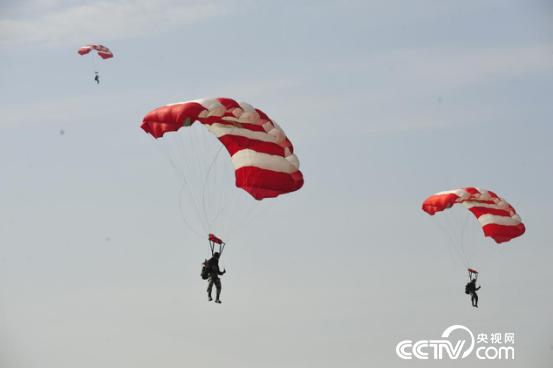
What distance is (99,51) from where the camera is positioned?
6856 cm

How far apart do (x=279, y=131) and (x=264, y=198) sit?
79.6 inches

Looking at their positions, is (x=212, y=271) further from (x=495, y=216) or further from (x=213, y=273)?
(x=495, y=216)

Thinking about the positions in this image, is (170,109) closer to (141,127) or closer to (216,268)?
(141,127)

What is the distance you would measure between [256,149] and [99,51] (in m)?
22.0

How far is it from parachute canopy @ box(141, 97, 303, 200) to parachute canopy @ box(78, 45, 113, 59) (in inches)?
801

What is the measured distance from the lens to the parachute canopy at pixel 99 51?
68.4m

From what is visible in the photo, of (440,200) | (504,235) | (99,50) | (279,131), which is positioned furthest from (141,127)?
(99,50)

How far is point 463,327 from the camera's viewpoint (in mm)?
59906

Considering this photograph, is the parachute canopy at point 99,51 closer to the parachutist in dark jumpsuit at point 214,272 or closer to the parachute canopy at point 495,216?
the parachute canopy at point 495,216

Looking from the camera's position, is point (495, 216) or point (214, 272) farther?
point (495, 216)

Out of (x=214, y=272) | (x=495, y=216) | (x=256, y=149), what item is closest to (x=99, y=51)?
(x=495, y=216)

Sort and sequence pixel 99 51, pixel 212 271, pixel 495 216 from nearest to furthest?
1. pixel 212 271
2. pixel 495 216
3. pixel 99 51

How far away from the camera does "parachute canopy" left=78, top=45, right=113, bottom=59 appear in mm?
68375

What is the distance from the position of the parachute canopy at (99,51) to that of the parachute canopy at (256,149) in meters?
20.4
